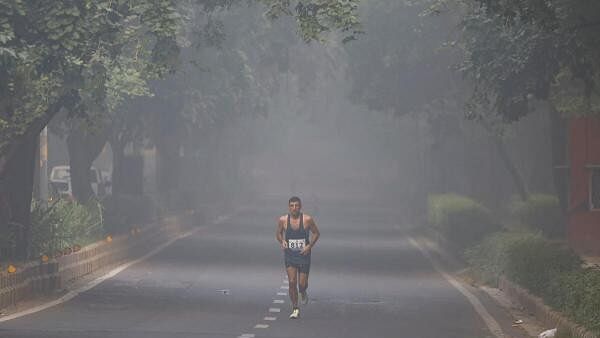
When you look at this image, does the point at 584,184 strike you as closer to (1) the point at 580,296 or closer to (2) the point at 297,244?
(2) the point at 297,244

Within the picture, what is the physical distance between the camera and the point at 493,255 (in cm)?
2705

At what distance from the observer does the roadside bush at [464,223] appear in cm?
3303

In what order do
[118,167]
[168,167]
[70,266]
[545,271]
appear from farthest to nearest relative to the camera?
[168,167], [118,167], [70,266], [545,271]

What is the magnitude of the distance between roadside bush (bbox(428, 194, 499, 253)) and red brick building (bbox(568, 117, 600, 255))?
2.84 meters

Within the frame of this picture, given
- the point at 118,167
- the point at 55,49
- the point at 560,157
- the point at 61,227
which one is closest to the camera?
the point at 55,49

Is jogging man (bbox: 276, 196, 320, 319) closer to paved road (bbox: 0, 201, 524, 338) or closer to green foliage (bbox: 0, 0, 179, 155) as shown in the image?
paved road (bbox: 0, 201, 524, 338)

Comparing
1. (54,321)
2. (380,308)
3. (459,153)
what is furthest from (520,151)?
(54,321)

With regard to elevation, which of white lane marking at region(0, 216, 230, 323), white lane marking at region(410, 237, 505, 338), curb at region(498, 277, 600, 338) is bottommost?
white lane marking at region(410, 237, 505, 338)

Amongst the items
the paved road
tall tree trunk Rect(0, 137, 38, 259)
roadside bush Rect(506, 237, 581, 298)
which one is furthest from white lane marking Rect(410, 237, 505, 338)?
tall tree trunk Rect(0, 137, 38, 259)

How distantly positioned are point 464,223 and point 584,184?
4612 mm

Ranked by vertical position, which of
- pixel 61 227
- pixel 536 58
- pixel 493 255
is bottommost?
pixel 493 255

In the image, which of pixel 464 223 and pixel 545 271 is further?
pixel 464 223

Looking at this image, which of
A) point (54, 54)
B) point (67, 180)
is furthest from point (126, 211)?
point (67, 180)

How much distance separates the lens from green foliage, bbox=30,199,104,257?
82.2ft
